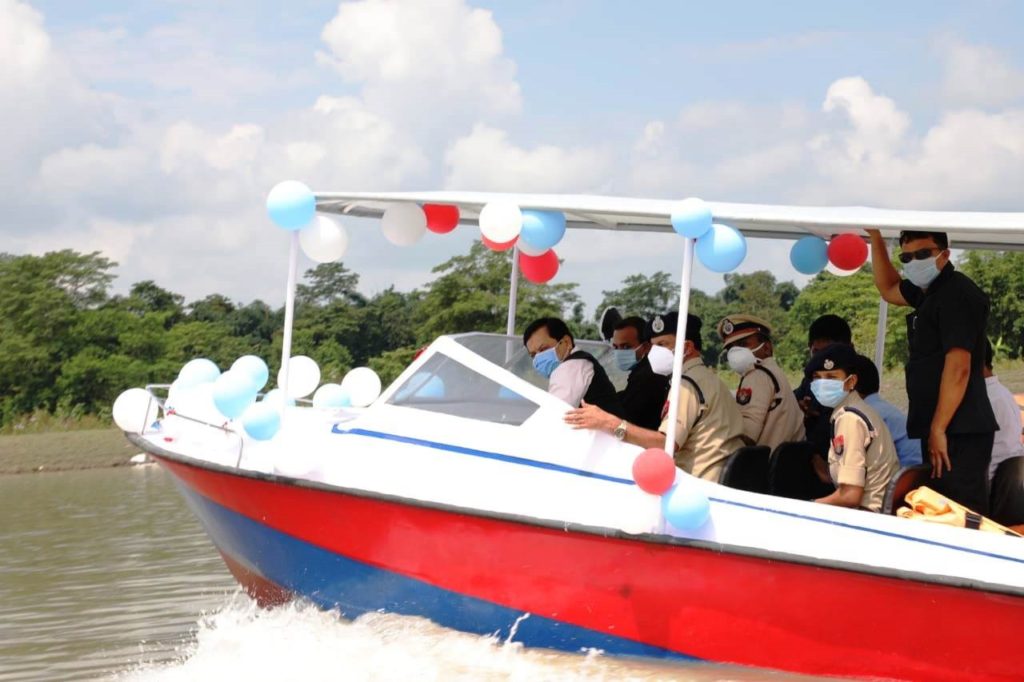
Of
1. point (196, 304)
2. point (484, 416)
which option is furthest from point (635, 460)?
point (196, 304)

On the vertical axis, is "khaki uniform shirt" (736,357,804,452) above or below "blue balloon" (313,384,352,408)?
above

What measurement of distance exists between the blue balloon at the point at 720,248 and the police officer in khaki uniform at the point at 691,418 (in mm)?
564

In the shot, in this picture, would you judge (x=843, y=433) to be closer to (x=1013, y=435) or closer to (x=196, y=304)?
(x=1013, y=435)

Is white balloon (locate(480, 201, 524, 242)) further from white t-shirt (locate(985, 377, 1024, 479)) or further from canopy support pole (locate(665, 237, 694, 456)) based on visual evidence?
white t-shirt (locate(985, 377, 1024, 479))

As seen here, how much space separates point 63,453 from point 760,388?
50.0ft

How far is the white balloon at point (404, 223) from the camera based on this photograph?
630cm

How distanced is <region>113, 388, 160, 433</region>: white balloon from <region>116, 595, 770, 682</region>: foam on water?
54.4 inches

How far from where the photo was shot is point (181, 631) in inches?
269

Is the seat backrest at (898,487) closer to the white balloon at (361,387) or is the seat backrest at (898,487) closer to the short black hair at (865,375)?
the short black hair at (865,375)

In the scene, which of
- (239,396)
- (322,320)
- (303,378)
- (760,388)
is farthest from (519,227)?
(322,320)

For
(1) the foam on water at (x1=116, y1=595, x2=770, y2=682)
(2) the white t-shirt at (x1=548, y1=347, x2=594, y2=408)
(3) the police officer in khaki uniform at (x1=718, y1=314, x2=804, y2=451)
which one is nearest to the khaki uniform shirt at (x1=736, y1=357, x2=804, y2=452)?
(3) the police officer in khaki uniform at (x1=718, y1=314, x2=804, y2=451)

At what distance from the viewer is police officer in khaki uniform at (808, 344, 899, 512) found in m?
4.95

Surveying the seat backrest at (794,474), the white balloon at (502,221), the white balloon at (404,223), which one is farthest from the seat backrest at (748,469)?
the white balloon at (404,223)

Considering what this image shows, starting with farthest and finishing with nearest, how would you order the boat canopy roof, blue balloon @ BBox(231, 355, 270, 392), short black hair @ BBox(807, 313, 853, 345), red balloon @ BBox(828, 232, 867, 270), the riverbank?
the riverbank → red balloon @ BBox(828, 232, 867, 270) → short black hair @ BBox(807, 313, 853, 345) → blue balloon @ BBox(231, 355, 270, 392) → the boat canopy roof
